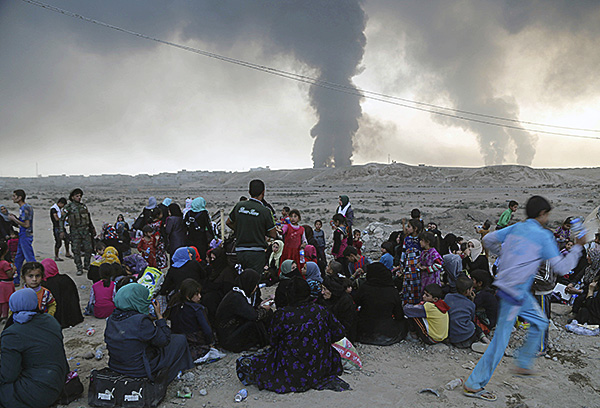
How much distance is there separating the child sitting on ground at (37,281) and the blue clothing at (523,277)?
4928 millimetres

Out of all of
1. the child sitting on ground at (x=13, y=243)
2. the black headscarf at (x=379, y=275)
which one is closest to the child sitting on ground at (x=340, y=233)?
the black headscarf at (x=379, y=275)

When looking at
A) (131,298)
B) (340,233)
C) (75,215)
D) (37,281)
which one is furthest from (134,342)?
(75,215)

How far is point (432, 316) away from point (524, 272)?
1805 millimetres

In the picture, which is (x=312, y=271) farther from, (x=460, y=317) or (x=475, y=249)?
(x=475, y=249)

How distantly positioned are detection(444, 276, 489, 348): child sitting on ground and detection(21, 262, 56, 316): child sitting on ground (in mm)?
5004

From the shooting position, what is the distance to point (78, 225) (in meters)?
8.26

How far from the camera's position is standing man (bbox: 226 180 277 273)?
5.31 m

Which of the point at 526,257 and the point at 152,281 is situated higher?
the point at 526,257

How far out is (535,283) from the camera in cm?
420

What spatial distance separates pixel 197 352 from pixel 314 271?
2352mm

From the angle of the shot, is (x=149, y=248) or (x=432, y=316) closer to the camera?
(x=432, y=316)

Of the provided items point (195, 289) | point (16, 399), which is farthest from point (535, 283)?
point (16, 399)

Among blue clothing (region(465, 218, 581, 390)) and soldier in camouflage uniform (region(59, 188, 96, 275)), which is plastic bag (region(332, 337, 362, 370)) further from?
soldier in camouflage uniform (region(59, 188, 96, 275))

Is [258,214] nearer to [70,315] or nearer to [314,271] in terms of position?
[314,271]
